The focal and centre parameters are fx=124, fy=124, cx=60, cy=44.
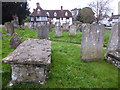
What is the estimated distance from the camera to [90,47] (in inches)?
297

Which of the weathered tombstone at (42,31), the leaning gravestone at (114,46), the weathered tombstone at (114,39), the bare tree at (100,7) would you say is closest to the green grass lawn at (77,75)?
the leaning gravestone at (114,46)

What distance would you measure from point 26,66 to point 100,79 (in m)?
3.25

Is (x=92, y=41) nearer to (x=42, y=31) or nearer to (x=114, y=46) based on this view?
(x=114, y=46)

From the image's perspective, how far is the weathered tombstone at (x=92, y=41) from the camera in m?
7.42

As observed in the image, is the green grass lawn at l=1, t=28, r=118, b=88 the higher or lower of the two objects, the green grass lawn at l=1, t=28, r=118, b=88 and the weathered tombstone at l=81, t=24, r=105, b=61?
the lower

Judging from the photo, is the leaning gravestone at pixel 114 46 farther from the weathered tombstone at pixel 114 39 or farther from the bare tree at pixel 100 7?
the bare tree at pixel 100 7

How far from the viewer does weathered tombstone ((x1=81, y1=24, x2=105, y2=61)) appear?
A: 7.42 metres

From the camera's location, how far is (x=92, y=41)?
294 inches

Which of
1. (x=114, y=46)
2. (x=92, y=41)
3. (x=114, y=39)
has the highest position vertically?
(x=114, y=39)

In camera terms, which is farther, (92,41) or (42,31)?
(42,31)

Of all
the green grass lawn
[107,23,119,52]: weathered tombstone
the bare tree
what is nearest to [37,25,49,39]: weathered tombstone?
the green grass lawn

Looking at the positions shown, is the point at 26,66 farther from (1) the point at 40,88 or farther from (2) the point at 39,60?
(1) the point at 40,88

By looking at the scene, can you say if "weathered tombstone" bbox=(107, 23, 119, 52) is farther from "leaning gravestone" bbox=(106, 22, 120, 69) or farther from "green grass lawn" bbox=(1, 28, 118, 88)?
"green grass lawn" bbox=(1, 28, 118, 88)

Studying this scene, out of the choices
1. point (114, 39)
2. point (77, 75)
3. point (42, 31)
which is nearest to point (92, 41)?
point (114, 39)
